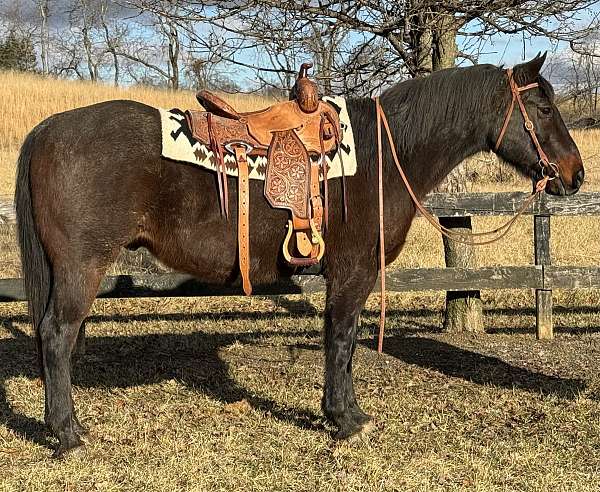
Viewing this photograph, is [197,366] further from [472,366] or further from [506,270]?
[506,270]

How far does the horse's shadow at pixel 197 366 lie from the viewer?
4668mm

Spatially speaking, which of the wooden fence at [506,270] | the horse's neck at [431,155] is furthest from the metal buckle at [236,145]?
the wooden fence at [506,270]

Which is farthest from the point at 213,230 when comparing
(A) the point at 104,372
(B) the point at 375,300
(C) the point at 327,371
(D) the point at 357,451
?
(B) the point at 375,300

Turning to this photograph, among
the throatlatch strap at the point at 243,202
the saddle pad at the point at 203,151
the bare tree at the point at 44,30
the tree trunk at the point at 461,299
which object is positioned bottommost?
the tree trunk at the point at 461,299

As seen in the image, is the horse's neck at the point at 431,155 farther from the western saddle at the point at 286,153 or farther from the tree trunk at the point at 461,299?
the tree trunk at the point at 461,299

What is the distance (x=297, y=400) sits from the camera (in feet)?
15.7

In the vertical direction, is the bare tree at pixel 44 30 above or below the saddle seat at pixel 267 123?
above

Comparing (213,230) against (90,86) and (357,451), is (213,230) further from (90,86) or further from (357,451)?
(90,86)

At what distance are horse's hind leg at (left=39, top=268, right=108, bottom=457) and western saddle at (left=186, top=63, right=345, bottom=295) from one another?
2.82ft

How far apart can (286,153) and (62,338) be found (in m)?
1.59

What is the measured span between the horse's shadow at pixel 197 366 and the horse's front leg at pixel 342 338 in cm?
29

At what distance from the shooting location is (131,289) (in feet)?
19.0

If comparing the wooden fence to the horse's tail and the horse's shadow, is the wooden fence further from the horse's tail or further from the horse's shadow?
the horse's tail

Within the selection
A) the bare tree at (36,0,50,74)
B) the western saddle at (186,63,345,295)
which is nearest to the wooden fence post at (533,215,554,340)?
the western saddle at (186,63,345,295)
